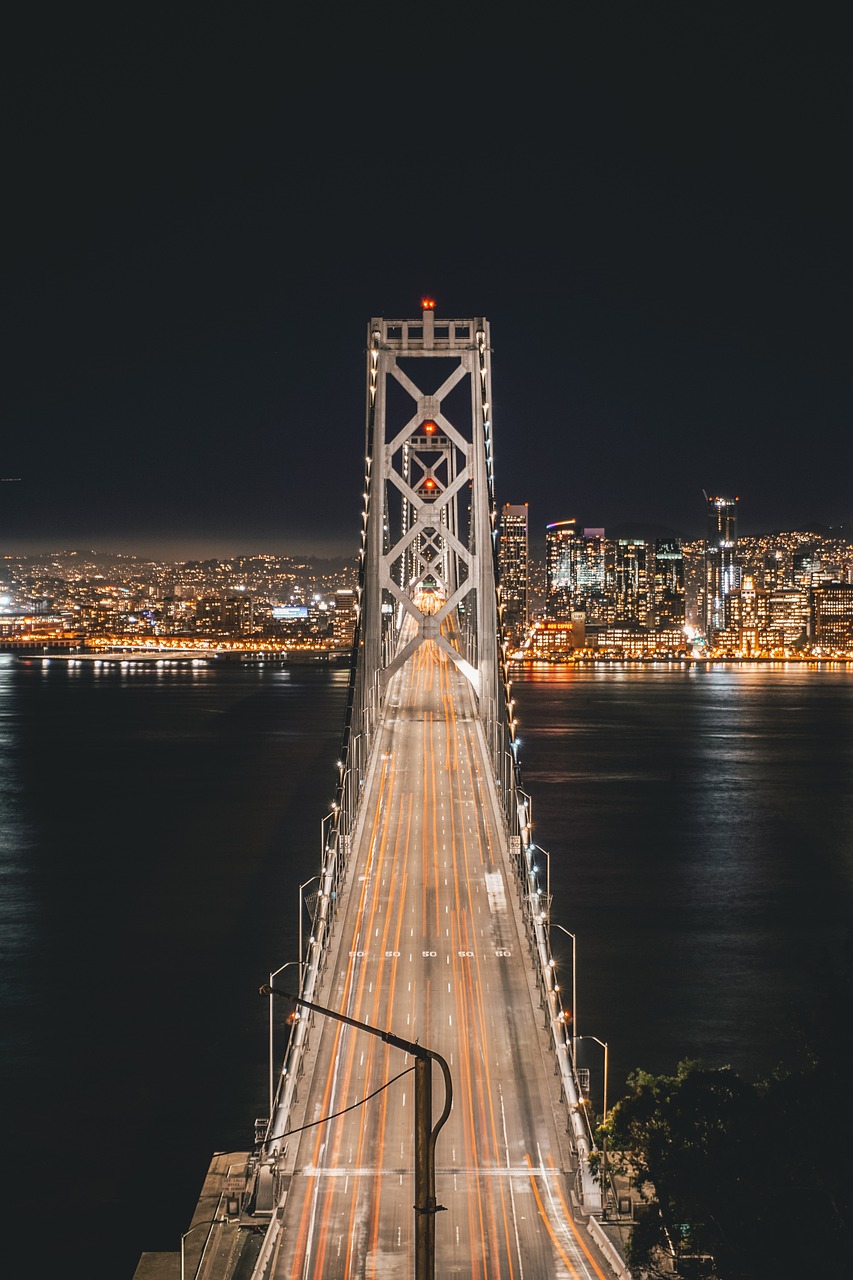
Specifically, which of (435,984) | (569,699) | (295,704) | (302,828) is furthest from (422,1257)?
(569,699)

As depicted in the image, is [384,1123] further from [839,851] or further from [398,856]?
[839,851]

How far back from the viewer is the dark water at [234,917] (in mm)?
19234

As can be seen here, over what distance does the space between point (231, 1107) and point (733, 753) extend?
5480 centimetres

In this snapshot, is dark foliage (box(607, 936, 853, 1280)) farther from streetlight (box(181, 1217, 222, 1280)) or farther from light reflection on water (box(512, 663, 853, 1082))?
streetlight (box(181, 1217, 222, 1280))

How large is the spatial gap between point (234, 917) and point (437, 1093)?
57.7ft

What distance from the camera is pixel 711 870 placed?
1592 inches

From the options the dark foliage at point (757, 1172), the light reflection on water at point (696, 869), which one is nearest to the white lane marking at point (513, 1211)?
the dark foliage at point (757, 1172)

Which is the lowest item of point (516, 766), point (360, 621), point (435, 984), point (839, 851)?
point (839, 851)

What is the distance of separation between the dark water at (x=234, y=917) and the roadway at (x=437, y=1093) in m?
3.02

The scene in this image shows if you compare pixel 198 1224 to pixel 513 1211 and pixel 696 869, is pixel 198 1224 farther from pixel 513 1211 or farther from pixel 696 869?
pixel 696 869

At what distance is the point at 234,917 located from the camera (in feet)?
107

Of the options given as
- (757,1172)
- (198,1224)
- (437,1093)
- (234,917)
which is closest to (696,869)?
(234,917)

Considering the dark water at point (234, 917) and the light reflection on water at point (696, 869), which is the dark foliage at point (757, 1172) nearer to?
the light reflection on water at point (696, 869)

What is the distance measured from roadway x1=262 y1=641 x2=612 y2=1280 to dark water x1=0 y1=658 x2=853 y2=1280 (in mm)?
3024
